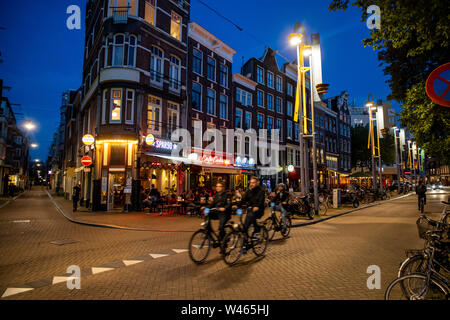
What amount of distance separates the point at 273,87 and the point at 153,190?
2355 cm

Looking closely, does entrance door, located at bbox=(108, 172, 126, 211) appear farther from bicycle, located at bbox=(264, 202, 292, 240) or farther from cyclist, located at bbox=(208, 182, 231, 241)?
cyclist, located at bbox=(208, 182, 231, 241)

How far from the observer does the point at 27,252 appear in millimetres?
7062

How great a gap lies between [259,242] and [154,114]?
49.7 feet

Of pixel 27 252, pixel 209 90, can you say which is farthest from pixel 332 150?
pixel 27 252

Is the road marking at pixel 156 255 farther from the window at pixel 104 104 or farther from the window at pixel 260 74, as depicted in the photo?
the window at pixel 260 74

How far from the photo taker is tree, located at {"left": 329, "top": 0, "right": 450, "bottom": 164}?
651 cm

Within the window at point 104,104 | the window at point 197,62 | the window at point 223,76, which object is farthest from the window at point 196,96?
the window at point 104,104

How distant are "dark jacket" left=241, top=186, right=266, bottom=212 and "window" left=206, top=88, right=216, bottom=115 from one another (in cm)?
1874

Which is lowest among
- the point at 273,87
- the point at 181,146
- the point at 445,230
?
the point at 445,230

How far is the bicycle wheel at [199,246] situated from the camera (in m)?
6.00

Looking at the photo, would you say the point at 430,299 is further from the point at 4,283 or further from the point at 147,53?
the point at 147,53

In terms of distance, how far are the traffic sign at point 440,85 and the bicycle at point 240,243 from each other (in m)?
4.19

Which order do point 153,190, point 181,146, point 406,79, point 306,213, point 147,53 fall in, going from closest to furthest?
1. point 406,79
2. point 306,213
3. point 153,190
4. point 147,53
5. point 181,146
